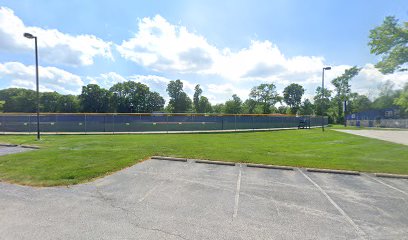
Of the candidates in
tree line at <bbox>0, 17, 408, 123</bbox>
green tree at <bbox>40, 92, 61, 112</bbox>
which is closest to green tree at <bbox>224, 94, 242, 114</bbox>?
tree line at <bbox>0, 17, 408, 123</bbox>

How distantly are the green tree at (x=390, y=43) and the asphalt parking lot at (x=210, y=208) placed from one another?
17.8 metres

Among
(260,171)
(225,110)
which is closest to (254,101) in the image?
(225,110)

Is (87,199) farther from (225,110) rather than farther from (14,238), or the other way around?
(225,110)

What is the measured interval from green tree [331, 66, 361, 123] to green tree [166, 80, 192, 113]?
57.2 meters

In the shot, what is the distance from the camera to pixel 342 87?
8181cm

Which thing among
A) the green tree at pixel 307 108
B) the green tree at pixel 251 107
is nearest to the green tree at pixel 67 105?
the green tree at pixel 251 107

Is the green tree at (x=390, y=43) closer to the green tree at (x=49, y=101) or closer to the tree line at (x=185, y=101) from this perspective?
the tree line at (x=185, y=101)

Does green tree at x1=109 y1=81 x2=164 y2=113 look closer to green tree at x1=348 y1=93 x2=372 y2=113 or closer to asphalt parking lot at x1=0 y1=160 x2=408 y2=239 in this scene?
green tree at x1=348 y1=93 x2=372 y2=113

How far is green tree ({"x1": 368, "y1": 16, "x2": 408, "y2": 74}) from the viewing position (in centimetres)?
1988

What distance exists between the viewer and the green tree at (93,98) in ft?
298

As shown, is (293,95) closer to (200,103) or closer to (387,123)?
(200,103)

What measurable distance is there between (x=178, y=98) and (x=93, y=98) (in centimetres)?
3387

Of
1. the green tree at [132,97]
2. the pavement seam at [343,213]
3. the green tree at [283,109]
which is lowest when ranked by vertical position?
the pavement seam at [343,213]

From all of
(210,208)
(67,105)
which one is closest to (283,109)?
(67,105)
